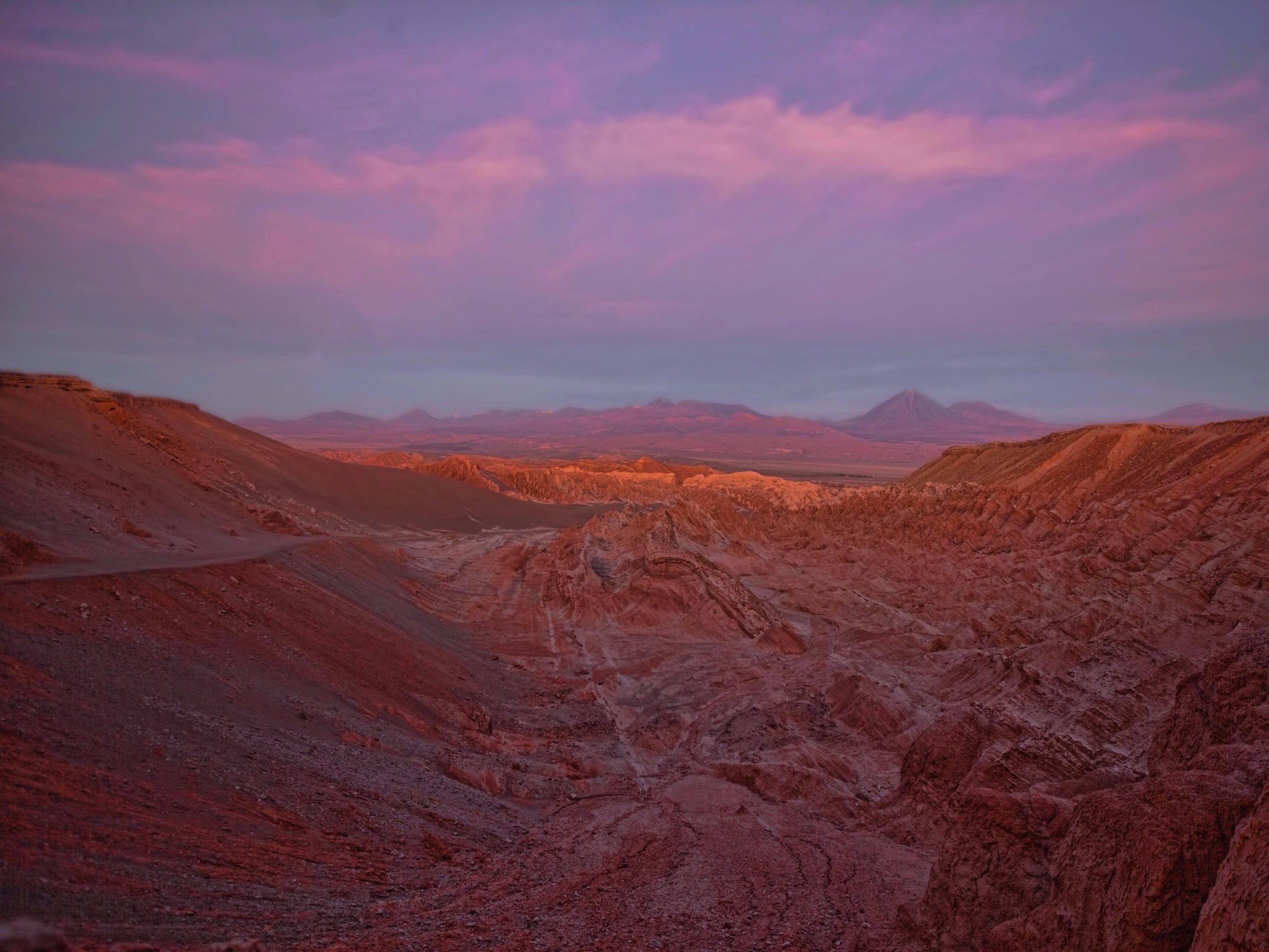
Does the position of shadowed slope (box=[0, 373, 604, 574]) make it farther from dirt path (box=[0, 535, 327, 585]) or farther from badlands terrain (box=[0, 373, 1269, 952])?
dirt path (box=[0, 535, 327, 585])

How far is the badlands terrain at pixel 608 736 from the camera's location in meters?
5.84

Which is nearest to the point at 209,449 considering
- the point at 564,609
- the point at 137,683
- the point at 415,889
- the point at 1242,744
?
the point at 564,609

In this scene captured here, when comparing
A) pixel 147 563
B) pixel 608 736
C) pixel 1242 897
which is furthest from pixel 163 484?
pixel 1242 897

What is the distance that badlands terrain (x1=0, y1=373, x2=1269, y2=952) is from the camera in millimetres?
5840

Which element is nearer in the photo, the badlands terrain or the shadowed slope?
the badlands terrain

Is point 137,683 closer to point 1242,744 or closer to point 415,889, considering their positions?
point 415,889

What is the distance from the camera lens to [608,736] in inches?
628

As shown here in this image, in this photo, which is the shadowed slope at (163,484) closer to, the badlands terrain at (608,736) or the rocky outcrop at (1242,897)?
the badlands terrain at (608,736)

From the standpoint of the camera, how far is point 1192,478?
3284cm

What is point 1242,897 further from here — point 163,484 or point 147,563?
point 163,484

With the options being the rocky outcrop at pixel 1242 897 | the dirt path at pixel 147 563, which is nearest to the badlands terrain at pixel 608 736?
the rocky outcrop at pixel 1242 897

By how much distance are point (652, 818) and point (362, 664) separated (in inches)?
282

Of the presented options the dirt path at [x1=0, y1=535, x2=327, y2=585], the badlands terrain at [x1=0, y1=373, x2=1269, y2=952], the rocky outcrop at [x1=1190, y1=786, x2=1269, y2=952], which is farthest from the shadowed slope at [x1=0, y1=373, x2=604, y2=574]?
the rocky outcrop at [x1=1190, y1=786, x2=1269, y2=952]

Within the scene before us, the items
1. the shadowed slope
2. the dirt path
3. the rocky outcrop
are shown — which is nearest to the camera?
the rocky outcrop
